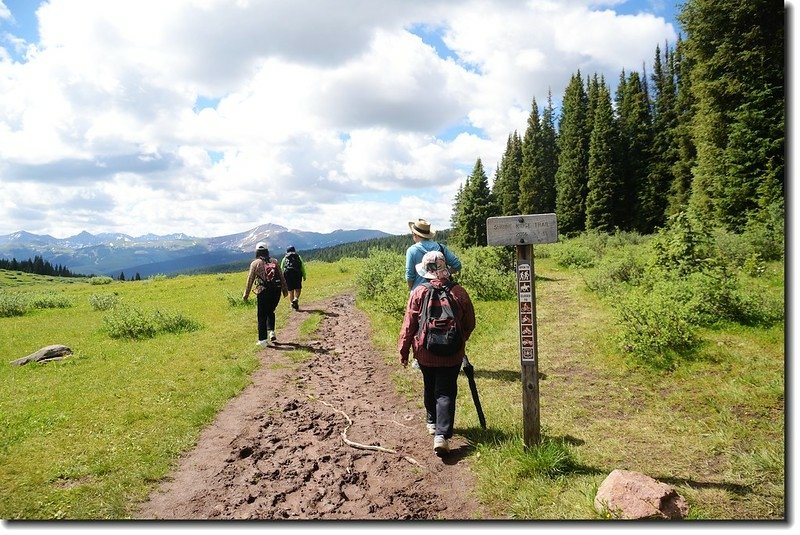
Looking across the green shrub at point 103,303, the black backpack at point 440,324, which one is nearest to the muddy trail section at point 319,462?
the black backpack at point 440,324

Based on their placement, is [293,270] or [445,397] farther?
[293,270]

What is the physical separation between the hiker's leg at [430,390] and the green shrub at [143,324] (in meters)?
13.0

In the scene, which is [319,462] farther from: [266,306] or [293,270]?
[293,270]

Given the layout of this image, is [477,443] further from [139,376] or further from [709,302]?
[139,376]

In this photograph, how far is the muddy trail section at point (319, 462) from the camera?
5180 millimetres

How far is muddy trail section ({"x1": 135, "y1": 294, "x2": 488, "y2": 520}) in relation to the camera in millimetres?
5180

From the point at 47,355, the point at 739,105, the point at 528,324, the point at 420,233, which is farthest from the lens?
the point at 739,105

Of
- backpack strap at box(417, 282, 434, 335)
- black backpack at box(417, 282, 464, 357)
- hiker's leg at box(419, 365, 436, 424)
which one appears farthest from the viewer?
hiker's leg at box(419, 365, 436, 424)

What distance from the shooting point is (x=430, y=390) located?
262 inches

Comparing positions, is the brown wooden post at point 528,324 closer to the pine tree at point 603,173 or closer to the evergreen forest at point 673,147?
the evergreen forest at point 673,147

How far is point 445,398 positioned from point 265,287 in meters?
8.25

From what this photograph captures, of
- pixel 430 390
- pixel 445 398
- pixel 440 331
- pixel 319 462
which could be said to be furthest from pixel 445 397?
pixel 319 462

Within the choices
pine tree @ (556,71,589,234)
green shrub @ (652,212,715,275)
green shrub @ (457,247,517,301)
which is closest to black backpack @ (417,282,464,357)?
green shrub @ (652,212,715,275)

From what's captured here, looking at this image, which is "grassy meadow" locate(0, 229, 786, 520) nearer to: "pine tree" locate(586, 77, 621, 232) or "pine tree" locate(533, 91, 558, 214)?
"pine tree" locate(586, 77, 621, 232)
